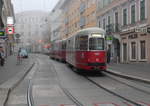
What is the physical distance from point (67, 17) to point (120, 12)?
4682 centimetres

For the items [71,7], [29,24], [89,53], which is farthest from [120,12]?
[29,24]

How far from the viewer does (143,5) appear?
27938mm

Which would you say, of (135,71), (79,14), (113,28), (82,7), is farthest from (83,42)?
(79,14)

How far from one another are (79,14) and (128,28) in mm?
32038

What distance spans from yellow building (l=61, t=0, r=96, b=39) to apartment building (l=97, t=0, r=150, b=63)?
30.9ft

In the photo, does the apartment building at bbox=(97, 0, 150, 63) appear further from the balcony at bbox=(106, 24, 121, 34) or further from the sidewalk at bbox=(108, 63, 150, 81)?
the sidewalk at bbox=(108, 63, 150, 81)

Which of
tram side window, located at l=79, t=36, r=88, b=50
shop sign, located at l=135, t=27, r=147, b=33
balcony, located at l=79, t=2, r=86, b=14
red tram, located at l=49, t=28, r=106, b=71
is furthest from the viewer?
balcony, located at l=79, t=2, r=86, b=14

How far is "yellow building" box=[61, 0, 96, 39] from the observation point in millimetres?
50169

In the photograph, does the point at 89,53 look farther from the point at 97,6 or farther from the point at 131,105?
the point at 97,6

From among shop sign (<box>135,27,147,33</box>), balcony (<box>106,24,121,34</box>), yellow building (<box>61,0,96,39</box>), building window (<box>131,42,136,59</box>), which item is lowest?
building window (<box>131,42,136,59</box>)

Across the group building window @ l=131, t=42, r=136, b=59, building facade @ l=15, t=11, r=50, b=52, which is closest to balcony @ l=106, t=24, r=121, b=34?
building window @ l=131, t=42, r=136, b=59

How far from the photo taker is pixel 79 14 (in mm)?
62312

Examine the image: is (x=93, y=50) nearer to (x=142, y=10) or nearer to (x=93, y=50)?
(x=93, y=50)

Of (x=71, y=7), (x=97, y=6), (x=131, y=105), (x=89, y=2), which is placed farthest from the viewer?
(x=71, y=7)
